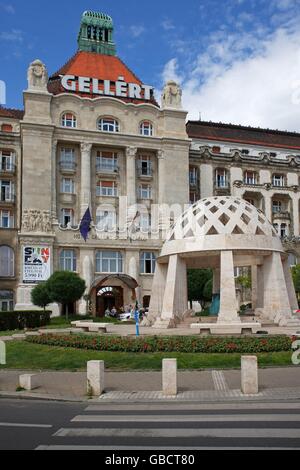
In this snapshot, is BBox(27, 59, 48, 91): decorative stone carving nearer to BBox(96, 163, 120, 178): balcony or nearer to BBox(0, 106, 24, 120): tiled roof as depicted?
BBox(0, 106, 24, 120): tiled roof

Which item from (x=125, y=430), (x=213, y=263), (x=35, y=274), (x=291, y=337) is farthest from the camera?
(x=35, y=274)

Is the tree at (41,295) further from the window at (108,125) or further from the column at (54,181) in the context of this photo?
the window at (108,125)

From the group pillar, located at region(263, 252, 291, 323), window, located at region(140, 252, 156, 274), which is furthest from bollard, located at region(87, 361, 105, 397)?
window, located at region(140, 252, 156, 274)

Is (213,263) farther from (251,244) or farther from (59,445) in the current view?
(59,445)

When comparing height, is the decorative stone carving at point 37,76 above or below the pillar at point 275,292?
above

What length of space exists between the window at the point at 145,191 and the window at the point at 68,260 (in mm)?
11957

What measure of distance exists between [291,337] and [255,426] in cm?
1204

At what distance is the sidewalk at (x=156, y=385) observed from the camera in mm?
13227

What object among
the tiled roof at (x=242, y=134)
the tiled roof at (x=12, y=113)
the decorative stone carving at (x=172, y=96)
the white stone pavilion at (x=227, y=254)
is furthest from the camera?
the tiled roof at (x=242, y=134)

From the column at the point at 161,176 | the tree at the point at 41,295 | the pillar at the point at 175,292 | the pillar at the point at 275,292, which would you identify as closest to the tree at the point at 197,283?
the tree at the point at 41,295

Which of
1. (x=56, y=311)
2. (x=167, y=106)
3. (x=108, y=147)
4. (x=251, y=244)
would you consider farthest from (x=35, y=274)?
(x=251, y=244)

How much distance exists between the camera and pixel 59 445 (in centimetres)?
833

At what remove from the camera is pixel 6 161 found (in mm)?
63438

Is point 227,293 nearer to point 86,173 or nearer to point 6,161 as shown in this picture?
point 86,173
